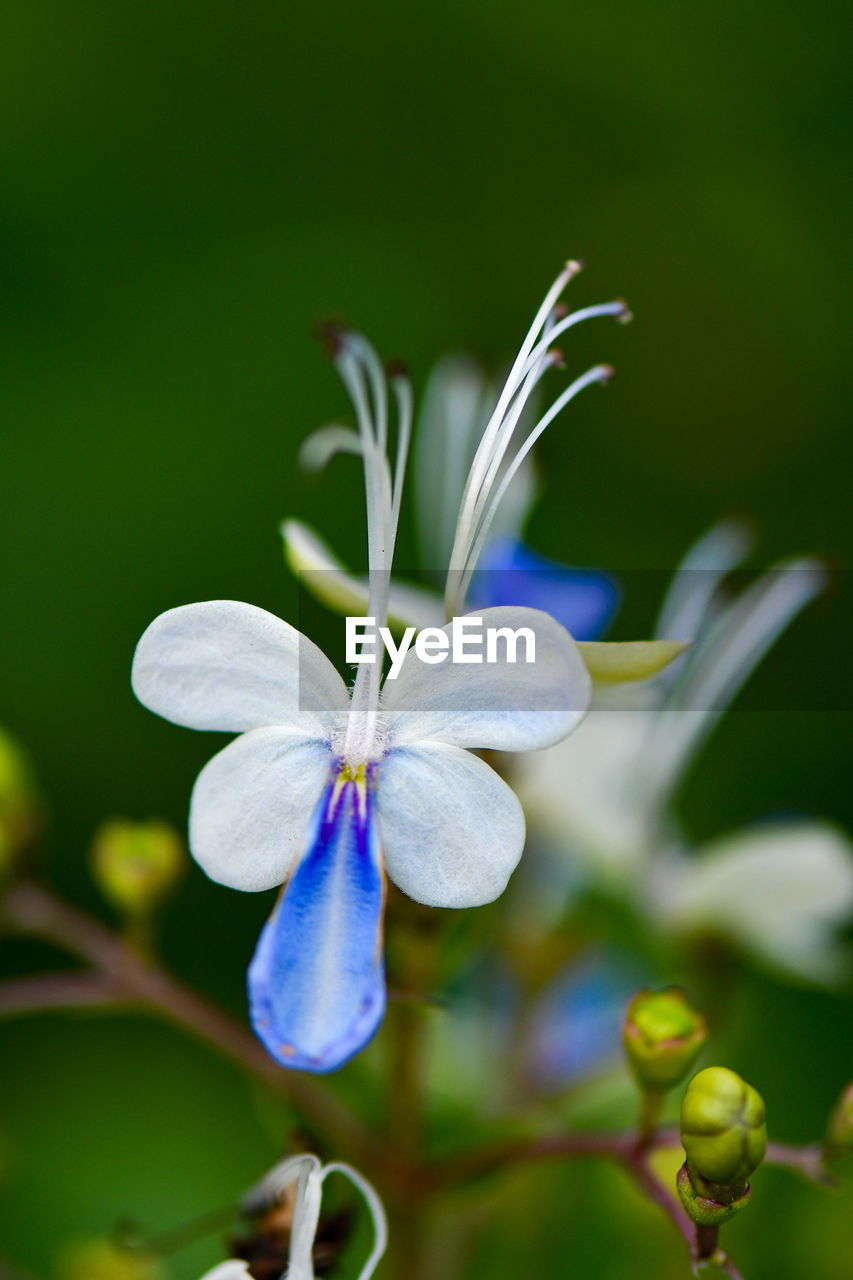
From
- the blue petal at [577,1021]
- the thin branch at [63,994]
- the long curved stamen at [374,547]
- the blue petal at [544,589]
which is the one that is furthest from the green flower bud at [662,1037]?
the blue petal at [577,1021]

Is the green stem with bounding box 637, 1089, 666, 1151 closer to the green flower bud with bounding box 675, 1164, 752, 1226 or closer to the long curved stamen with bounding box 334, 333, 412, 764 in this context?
the green flower bud with bounding box 675, 1164, 752, 1226

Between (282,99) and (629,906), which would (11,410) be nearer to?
(282,99)

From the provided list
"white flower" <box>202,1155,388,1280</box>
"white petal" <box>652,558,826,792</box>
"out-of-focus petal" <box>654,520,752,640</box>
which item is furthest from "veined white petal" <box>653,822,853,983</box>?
"white flower" <box>202,1155,388,1280</box>

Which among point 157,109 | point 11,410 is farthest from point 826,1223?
point 157,109

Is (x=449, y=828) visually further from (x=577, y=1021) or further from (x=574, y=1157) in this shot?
(x=577, y=1021)

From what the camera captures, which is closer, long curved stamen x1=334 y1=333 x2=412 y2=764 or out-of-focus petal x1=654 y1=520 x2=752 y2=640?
long curved stamen x1=334 y1=333 x2=412 y2=764

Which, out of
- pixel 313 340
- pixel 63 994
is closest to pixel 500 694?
pixel 63 994

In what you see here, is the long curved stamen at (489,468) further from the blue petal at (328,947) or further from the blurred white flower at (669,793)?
the blurred white flower at (669,793)
